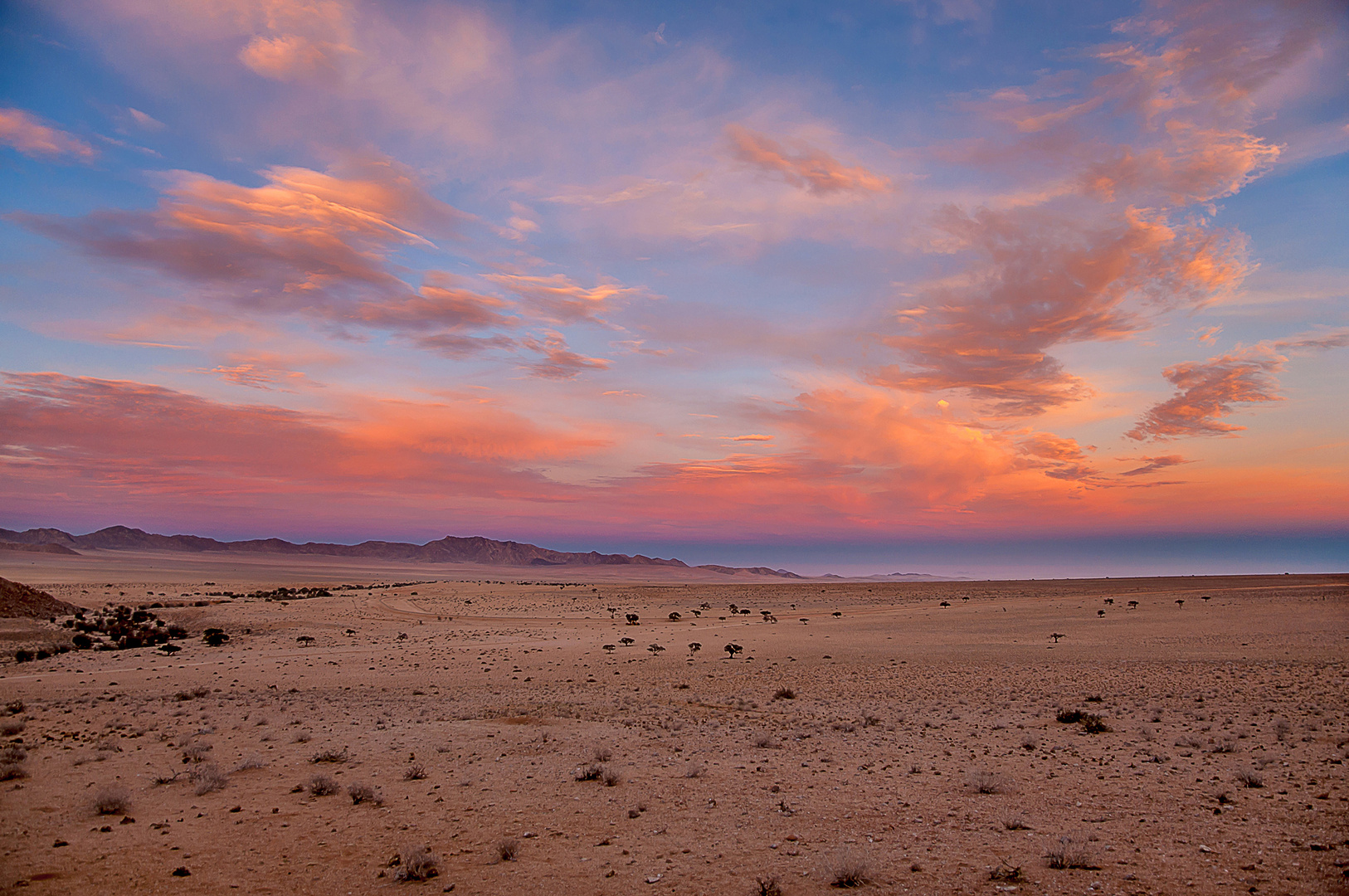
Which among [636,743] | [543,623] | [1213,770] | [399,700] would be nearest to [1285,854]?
[1213,770]

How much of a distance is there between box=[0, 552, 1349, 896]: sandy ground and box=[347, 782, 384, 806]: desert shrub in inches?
10.5

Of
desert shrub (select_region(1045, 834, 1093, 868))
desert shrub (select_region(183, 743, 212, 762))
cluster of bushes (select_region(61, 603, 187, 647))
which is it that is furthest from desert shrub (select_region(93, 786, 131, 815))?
cluster of bushes (select_region(61, 603, 187, 647))

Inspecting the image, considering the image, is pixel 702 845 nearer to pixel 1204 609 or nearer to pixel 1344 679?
pixel 1344 679

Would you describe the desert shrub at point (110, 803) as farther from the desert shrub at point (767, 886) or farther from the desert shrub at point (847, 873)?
the desert shrub at point (847, 873)

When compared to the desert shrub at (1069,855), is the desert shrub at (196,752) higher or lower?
lower

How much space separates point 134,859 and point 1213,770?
14.9 meters

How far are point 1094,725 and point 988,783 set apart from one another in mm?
5672

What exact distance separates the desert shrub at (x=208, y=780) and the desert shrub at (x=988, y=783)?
11.5 m

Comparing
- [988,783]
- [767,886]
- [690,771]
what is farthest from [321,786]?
[988,783]

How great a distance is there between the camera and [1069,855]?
23.5ft

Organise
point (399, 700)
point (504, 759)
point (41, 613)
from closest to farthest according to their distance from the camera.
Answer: point (504, 759)
point (399, 700)
point (41, 613)

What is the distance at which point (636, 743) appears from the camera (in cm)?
1330

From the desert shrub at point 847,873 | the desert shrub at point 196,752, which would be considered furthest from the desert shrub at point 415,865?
the desert shrub at point 196,752

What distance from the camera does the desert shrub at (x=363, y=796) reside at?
9.84 meters
